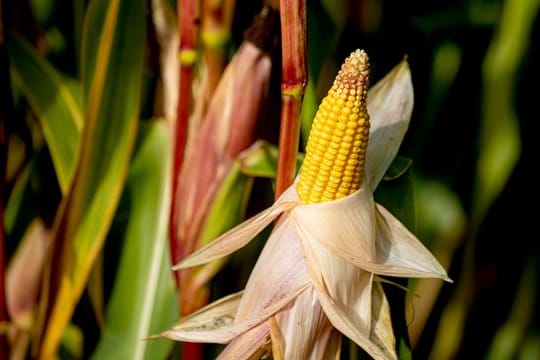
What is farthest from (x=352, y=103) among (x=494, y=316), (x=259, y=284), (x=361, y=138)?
(x=494, y=316)

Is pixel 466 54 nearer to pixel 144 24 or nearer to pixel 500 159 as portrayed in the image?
pixel 500 159

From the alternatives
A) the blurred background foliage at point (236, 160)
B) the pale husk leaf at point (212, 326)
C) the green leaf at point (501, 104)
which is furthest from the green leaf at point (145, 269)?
the green leaf at point (501, 104)

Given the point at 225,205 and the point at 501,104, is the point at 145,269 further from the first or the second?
the point at 501,104

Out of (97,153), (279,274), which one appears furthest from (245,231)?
(97,153)

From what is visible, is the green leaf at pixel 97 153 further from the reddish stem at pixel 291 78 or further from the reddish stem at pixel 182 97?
the reddish stem at pixel 291 78

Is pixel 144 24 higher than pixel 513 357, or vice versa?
pixel 144 24
